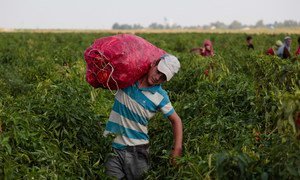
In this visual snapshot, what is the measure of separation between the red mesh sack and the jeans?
0.60m

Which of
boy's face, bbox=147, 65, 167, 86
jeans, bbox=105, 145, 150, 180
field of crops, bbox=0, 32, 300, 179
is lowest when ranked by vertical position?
jeans, bbox=105, 145, 150, 180

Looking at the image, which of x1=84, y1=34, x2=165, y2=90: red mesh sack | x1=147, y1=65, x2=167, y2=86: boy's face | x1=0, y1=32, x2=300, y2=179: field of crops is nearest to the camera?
x1=0, y1=32, x2=300, y2=179: field of crops

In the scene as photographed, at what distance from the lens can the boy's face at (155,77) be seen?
439cm

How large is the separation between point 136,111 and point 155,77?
1.18 feet

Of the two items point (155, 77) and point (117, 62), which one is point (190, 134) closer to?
point (155, 77)

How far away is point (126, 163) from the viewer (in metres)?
4.46

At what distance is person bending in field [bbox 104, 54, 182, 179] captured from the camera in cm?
443

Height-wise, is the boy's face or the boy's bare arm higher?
the boy's face

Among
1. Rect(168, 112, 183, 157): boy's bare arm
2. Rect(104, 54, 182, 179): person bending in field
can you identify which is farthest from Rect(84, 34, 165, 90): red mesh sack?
Rect(168, 112, 183, 157): boy's bare arm

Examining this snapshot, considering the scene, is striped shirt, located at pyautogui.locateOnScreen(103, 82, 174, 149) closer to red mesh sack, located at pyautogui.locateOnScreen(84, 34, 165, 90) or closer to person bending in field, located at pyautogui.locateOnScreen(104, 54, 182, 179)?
person bending in field, located at pyautogui.locateOnScreen(104, 54, 182, 179)

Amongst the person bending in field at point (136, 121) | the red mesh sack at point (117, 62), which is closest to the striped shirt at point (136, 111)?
the person bending in field at point (136, 121)

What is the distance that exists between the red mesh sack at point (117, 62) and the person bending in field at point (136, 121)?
0.11 meters

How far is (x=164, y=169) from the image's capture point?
4.68 metres

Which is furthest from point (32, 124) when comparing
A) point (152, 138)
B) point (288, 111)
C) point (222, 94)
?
point (222, 94)
